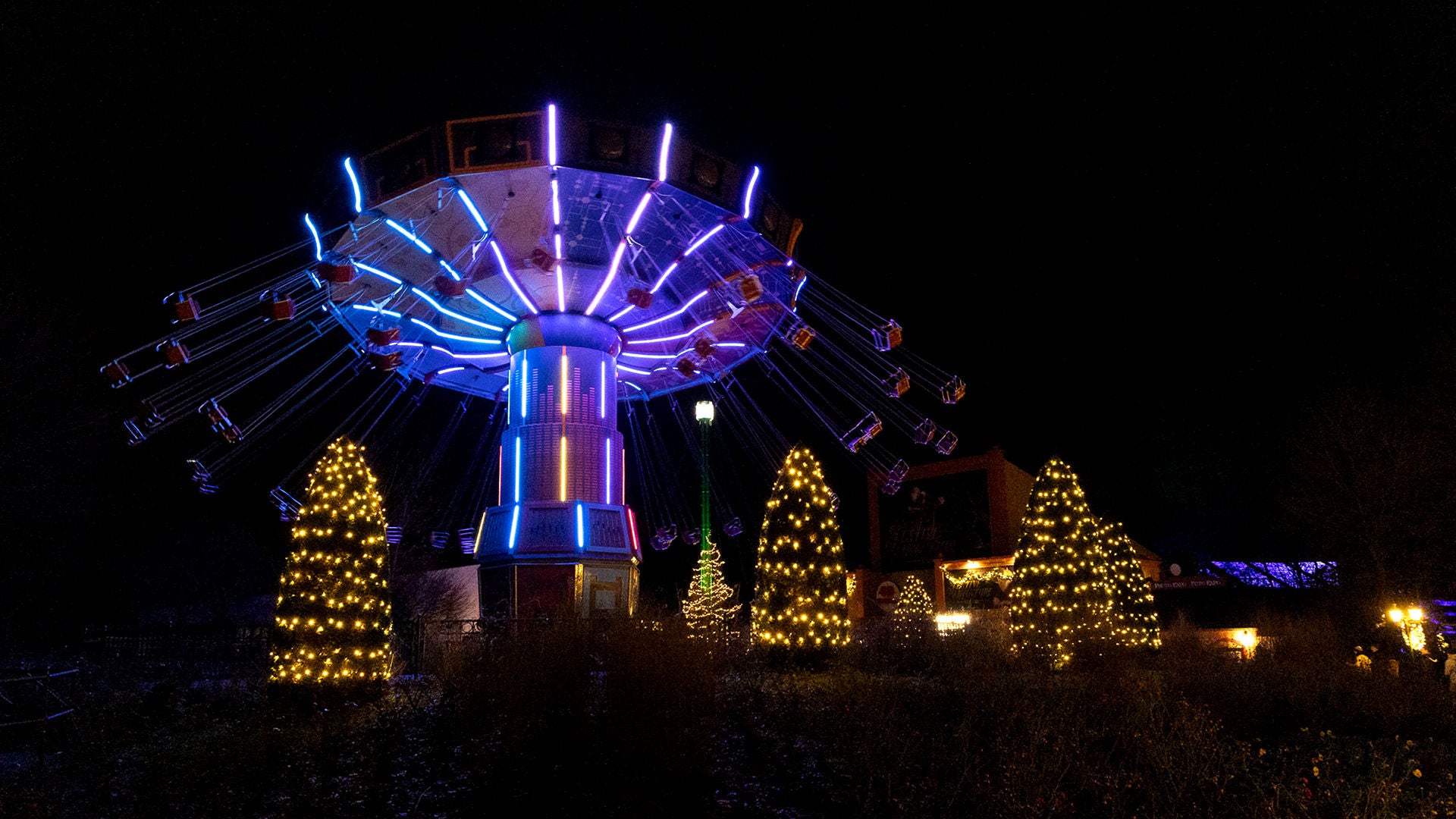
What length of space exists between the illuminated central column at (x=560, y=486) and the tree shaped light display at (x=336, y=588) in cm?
605

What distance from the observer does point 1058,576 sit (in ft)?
74.4

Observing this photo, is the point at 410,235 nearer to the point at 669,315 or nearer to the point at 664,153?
the point at 664,153

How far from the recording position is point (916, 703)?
13.5m

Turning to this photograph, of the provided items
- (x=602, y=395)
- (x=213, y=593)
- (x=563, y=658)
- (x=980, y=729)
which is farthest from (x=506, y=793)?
(x=213, y=593)

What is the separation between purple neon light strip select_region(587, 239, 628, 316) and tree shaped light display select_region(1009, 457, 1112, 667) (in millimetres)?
11375

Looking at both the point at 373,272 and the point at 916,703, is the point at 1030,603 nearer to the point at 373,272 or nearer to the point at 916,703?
the point at 916,703

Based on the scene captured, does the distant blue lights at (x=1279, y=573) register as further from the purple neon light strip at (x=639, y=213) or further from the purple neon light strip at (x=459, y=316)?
the purple neon light strip at (x=459, y=316)

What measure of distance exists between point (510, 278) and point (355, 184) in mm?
4235

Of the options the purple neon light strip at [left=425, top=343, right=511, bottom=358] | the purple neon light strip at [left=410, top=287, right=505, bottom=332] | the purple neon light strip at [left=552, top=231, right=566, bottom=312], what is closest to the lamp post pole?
the purple neon light strip at [left=425, top=343, right=511, bottom=358]

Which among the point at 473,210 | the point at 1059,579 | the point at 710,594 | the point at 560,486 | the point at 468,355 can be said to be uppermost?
the point at 473,210

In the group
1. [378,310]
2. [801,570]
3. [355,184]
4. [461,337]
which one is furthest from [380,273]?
[801,570]

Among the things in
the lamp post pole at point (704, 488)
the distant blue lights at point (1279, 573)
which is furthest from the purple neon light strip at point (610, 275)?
the distant blue lights at point (1279, 573)

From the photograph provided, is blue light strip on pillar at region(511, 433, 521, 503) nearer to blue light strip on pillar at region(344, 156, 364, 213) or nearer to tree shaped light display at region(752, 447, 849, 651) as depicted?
blue light strip on pillar at region(344, 156, 364, 213)

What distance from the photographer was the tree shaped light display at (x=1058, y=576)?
22.2 metres
